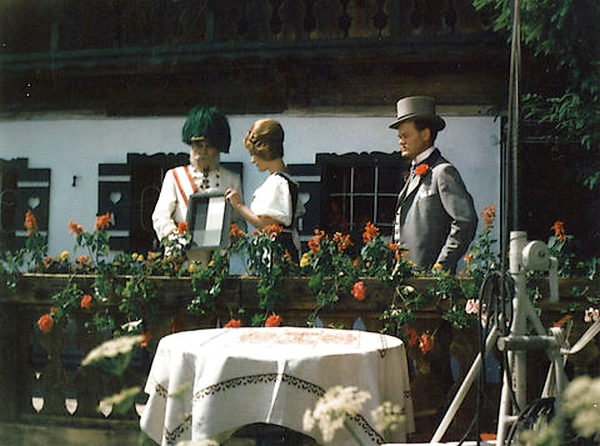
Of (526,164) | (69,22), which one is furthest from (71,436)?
(69,22)

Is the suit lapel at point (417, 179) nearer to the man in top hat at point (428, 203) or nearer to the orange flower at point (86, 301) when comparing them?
the man in top hat at point (428, 203)

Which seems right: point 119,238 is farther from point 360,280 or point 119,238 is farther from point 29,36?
point 360,280

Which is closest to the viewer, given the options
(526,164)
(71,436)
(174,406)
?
(174,406)

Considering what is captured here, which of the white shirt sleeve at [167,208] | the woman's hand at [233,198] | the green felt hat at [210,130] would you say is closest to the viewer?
the woman's hand at [233,198]

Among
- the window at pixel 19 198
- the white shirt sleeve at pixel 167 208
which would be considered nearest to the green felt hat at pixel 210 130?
the white shirt sleeve at pixel 167 208

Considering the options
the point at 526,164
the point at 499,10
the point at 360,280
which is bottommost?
the point at 360,280

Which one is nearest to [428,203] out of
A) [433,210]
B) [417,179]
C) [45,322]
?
[433,210]

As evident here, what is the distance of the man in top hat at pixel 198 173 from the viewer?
17.7 feet

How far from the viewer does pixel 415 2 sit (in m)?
7.82

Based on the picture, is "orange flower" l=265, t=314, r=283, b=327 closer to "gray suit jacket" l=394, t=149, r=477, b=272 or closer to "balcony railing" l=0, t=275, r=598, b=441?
"balcony railing" l=0, t=275, r=598, b=441

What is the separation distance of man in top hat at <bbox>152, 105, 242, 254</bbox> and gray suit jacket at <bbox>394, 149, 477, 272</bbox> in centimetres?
115

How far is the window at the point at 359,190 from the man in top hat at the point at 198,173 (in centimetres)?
242

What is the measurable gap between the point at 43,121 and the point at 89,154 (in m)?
0.63

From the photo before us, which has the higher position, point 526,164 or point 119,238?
point 526,164
